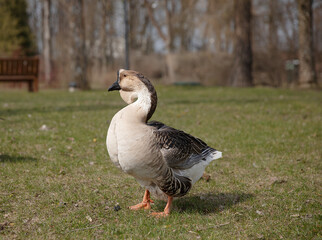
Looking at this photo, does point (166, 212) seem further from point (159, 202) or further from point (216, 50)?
point (216, 50)

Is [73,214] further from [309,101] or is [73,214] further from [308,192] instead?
[309,101]

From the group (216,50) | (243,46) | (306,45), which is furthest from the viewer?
(216,50)

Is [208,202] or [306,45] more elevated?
[306,45]

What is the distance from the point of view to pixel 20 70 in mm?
17766

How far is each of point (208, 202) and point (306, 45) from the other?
16420 mm

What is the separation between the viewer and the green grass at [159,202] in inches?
147

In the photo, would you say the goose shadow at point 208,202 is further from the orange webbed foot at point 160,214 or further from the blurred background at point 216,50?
the blurred background at point 216,50

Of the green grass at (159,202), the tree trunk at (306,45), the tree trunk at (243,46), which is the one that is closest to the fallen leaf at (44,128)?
the green grass at (159,202)

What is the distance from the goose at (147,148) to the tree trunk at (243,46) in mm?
16341

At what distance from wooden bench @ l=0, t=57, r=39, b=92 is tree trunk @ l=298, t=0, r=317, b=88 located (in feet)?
42.9

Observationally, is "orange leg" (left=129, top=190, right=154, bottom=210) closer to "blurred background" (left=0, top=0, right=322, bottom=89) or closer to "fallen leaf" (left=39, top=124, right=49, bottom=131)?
"fallen leaf" (left=39, top=124, right=49, bottom=131)

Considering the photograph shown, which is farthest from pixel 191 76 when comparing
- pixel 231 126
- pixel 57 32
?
pixel 57 32

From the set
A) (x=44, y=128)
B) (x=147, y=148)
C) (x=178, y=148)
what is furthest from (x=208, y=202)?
(x=44, y=128)

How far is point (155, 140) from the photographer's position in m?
3.67
